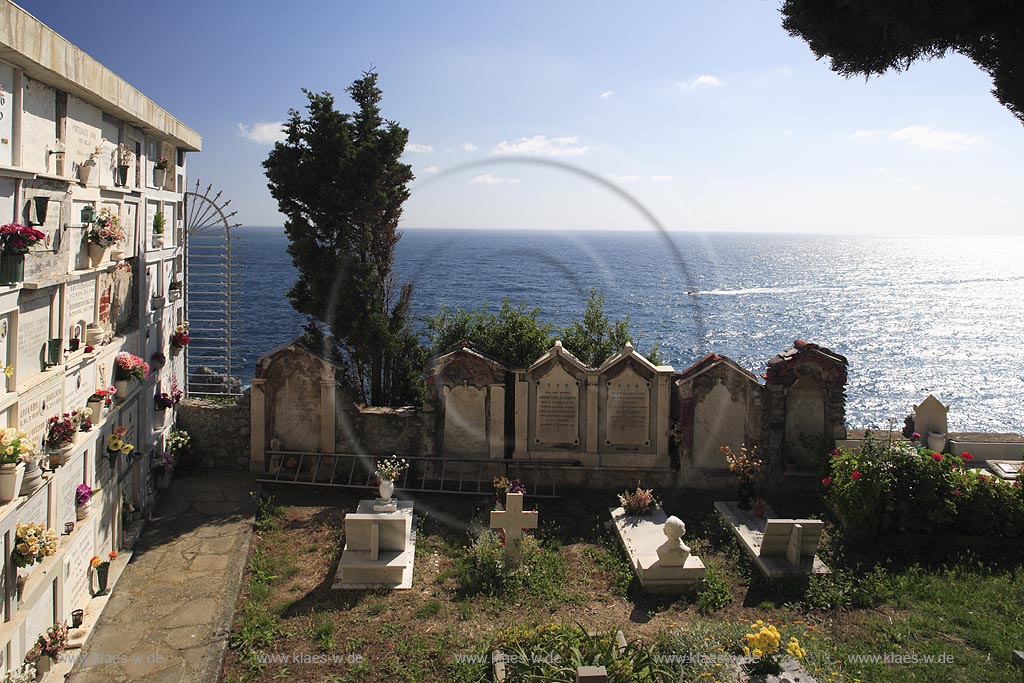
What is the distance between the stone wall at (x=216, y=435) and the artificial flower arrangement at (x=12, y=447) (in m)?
6.68

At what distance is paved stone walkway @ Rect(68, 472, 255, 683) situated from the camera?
8.12 meters

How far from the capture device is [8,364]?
7.69 metres

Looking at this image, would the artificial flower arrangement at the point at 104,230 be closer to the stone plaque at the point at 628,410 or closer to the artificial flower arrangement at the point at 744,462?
the stone plaque at the point at 628,410

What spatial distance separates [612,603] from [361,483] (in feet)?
18.6

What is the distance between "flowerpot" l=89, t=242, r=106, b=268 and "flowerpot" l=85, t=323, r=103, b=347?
84cm

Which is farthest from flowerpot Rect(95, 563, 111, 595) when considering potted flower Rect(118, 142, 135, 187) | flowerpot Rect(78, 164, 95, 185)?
potted flower Rect(118, 142, 135, 187)

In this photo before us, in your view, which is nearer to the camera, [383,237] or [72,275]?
[72,275]

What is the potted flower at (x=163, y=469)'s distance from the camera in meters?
12.8

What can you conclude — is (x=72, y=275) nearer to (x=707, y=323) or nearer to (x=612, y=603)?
(x=612, y=603)

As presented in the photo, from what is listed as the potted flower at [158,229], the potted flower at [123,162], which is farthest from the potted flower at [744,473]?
the potted flower at [158,229]

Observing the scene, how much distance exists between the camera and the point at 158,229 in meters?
13.6

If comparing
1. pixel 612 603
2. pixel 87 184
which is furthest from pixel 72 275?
pixel 612 603

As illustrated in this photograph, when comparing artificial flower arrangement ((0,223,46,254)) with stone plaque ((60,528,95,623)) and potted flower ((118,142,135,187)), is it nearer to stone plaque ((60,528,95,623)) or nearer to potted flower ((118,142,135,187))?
stone plaque ((60,528,95,623))

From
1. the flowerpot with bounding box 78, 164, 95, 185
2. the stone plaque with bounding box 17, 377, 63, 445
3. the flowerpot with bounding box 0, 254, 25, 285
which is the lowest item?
the stone plaque with bounding box 17, 377, 63, 445
